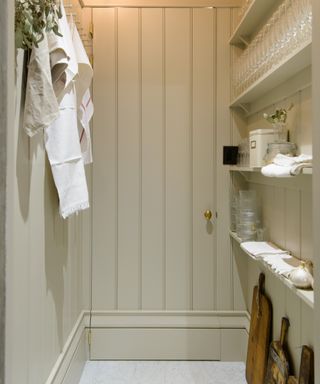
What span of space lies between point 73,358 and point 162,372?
2.03 feet

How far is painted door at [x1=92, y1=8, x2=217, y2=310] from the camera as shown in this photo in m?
2.68

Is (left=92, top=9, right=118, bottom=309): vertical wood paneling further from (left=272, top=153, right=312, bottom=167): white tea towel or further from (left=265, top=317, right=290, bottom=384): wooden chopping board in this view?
(left=272, top=153, right=312, bottom=167): white tea towel

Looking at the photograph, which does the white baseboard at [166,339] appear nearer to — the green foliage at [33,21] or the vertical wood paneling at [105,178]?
the vertical wood paneling at [105,178]

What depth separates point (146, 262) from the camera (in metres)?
2.71

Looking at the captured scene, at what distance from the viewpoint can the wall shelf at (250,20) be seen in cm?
202

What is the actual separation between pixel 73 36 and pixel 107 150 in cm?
92

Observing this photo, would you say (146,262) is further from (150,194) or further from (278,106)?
(278,106)

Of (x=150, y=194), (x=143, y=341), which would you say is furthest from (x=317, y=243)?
(x=143, y=341)

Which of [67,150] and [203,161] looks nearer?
[67,150]

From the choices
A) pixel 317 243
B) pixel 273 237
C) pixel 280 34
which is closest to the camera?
pixel 317 243

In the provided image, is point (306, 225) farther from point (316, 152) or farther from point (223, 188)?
point (223, 188)

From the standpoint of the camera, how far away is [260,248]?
1.95 meters

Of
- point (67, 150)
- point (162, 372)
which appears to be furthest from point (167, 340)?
point (67, 150)

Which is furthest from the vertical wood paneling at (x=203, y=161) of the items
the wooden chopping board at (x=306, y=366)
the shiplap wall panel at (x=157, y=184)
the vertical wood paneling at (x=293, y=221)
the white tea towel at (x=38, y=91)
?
the white tea towel at (x=38, y=91)
